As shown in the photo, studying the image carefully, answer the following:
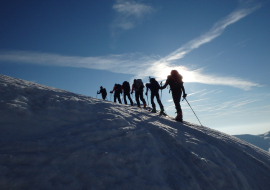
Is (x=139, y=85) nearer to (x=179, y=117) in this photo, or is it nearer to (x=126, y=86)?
(x=126, y=86)

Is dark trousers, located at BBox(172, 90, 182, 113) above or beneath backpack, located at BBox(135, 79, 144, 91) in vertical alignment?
beneath

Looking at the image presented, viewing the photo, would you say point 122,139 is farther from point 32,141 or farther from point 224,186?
point 224,186

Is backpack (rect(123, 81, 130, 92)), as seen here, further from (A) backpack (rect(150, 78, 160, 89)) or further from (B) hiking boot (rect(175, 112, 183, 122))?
(B) hiking boot (rect(175, 112, 183, 122))

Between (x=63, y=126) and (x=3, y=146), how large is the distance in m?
1.36

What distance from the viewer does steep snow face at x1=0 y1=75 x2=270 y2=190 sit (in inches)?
98.0

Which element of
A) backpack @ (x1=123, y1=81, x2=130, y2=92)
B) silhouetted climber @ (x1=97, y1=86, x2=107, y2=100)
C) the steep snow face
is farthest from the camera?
silhouetted climber @ (x1=97, y1=86, x2=107, y2=100)

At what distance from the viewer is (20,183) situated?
220 cm

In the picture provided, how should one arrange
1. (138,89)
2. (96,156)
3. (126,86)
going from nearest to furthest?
(96,156), (138,89), (126,86)

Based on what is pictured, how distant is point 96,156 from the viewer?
3078 millimetres

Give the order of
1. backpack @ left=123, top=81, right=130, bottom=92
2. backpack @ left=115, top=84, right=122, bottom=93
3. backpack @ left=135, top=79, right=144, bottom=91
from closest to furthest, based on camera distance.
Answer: backpack @ left=135, top=79, right=144, bottom=91 < backpack @ left=123, top=81, right=130, bottom=92 < backpack @ left=115, top=84, right=122, bottom=93

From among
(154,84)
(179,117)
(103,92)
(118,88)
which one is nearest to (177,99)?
(179,117)

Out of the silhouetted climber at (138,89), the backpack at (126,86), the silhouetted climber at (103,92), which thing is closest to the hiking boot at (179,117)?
the silhouetted climber at (138,89)

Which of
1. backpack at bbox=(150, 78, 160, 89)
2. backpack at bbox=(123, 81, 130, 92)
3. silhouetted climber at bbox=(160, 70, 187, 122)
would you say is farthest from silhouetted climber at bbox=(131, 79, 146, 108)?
silhouetted climber at bbox=(160, 70, 187, 122)

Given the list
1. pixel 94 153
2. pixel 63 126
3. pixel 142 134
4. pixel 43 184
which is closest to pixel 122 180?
pixel 94 153
